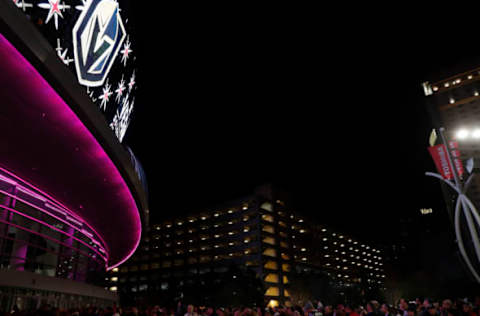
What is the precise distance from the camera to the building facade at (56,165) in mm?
7030

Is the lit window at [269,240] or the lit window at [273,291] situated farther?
the lit window at [269,240]

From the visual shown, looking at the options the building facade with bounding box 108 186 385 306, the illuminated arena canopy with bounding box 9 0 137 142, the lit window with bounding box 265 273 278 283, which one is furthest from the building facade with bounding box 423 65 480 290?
the illuminated arena canopy with bounding box 9 0 137 142

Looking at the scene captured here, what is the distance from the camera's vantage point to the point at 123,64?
13055 millimetres

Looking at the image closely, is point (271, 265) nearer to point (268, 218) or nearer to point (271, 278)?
point (271, 278)

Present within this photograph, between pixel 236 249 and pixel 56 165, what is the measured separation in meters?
76.6

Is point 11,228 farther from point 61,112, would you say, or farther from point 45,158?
point 61,112

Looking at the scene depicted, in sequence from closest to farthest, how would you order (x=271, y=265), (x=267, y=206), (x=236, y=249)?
(x=271, y=265)
(x=236, y=249)
(x=267, y=206)

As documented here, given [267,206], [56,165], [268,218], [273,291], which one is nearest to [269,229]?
[268,218]

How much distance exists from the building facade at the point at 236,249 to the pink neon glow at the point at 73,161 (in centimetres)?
5996

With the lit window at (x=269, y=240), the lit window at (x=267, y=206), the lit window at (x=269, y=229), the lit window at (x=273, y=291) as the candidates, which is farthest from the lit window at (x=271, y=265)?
the lit window at (x=267, y=206)

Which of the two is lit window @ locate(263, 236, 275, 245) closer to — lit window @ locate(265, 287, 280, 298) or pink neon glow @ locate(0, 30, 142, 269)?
lit window @ locate(265, 287, 280, 298)

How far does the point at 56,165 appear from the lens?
12609mm

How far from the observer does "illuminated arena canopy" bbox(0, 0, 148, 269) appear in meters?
6.73

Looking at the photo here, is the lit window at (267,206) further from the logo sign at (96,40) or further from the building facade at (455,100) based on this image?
the logo sign at (96,40)
